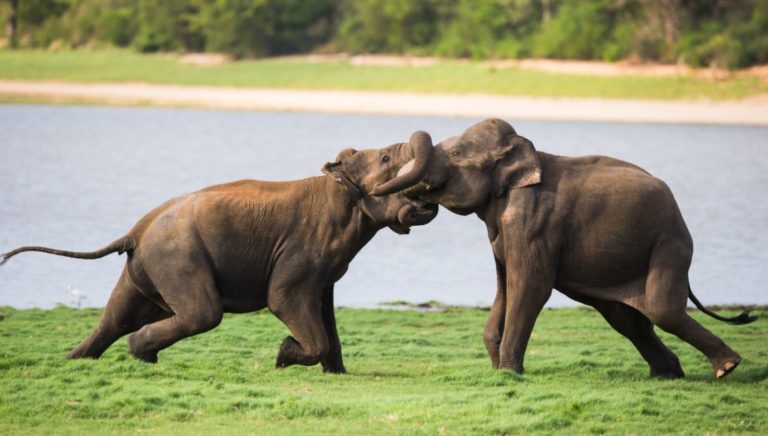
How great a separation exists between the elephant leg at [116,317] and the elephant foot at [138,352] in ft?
1.18

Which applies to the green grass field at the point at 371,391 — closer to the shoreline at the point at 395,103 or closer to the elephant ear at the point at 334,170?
the elephant ear at the point at 334,170

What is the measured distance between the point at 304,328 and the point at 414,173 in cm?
140

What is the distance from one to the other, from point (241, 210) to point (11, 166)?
1285 inches

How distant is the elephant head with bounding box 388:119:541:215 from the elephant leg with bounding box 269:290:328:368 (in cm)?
111

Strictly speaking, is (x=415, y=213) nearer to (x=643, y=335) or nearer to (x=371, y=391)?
(x=371, y=391)

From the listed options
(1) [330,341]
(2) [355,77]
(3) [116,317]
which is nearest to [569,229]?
(1) [330,341]

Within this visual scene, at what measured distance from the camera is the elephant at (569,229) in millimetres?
10758

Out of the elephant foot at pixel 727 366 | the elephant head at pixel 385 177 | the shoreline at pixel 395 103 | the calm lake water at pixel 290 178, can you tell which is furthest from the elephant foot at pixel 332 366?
the shoreline at pixel 395 103

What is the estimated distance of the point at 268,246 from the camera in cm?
1108

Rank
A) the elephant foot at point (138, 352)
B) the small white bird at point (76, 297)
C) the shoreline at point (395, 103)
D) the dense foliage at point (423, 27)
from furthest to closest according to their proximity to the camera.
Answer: the dense foliage at point (423, 27) → the shoreline at point (395, 103) → the small white bird at point (76, 297) → the elephant foot at point (138, 352)

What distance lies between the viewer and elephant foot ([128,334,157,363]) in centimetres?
1102

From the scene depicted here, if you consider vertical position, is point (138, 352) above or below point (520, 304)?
below

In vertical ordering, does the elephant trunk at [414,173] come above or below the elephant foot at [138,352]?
above

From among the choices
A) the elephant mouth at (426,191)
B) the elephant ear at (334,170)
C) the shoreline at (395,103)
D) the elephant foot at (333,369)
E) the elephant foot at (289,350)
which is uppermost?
the elephant ear at (334,170)
